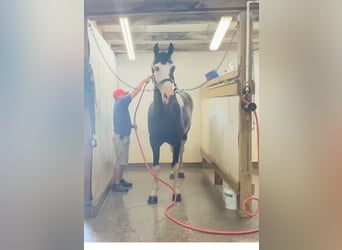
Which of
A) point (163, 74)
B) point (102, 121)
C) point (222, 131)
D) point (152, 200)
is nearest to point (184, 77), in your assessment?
point (222, 131)

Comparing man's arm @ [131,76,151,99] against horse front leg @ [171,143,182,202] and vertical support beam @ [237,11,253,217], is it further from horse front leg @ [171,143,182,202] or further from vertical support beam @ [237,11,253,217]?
vertical support beam @ [237,11,253,217]

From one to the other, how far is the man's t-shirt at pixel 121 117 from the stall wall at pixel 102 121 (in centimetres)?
7

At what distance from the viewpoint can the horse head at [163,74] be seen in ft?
9.60

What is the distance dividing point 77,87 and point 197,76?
456 cm

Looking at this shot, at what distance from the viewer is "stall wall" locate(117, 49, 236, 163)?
15.2ft

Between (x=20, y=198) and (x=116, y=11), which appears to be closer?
(x=20, y=198)

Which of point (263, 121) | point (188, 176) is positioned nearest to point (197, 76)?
point (188, 176)

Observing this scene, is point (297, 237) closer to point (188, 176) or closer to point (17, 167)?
point (17, 167)

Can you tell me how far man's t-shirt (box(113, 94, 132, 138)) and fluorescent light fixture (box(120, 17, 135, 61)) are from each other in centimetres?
68

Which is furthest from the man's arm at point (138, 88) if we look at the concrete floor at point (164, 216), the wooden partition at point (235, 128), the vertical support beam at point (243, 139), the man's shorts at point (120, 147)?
the vertical support beam at point (243, 139)

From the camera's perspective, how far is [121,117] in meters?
3.43

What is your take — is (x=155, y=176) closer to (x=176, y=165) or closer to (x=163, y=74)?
(x=176, y=165)

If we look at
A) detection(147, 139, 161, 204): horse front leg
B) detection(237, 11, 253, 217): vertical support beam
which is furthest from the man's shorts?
detection(237, 11, 253, 217): vertical support beam

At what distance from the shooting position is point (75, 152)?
45cm
